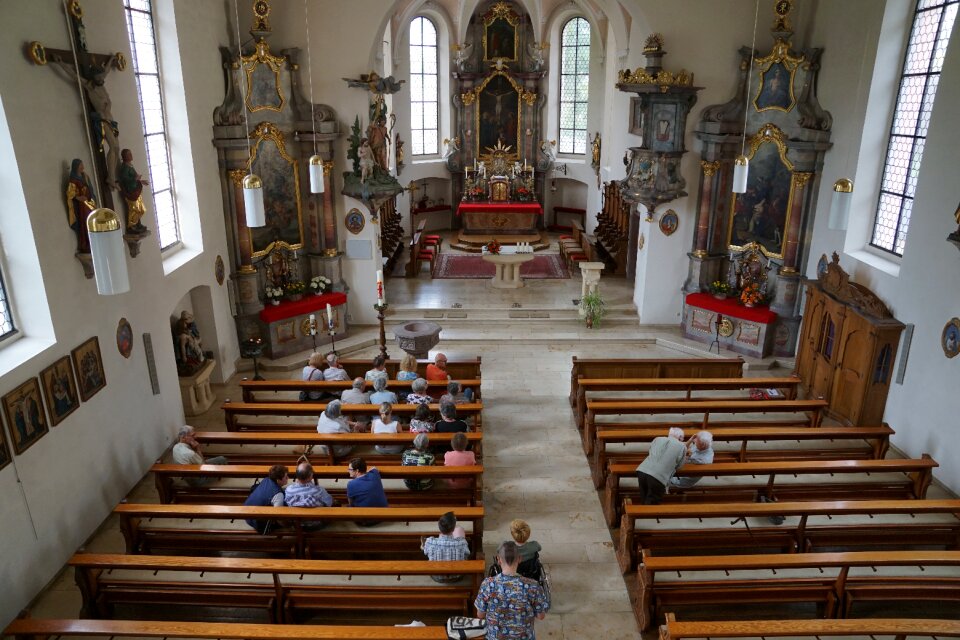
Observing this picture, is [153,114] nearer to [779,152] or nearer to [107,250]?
[107,250]

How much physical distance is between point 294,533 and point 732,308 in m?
9.99

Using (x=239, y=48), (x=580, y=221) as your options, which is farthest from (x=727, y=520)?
(x=580, y=221)

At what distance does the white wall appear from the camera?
6645 millimetres

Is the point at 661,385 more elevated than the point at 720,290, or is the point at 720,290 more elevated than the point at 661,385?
the point at 720,290

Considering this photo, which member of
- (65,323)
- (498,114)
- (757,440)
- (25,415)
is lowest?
(757,440)

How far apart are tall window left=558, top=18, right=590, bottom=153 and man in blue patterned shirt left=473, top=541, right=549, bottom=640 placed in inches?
820

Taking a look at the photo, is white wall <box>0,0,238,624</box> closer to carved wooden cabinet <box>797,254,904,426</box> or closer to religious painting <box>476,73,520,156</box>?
carved wooden cabinet <box>797,254,904,426</box>

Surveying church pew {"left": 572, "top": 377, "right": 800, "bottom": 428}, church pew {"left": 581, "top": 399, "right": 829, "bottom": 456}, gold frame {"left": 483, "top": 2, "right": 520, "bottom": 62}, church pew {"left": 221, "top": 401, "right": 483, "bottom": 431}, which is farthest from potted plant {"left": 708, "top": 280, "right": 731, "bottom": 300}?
gold frame {"left": 483, "top": 2, "right": 520, "bottom": 62}

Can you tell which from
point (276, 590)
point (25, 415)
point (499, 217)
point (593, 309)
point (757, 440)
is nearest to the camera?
point (276, 590)

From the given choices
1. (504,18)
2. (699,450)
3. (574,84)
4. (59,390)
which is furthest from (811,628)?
(504,18)

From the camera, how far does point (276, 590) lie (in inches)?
246

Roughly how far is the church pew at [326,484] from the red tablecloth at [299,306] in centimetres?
534

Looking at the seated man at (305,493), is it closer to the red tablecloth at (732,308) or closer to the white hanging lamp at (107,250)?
the white hanging lamp at (107,250)

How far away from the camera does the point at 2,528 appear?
252 inches
